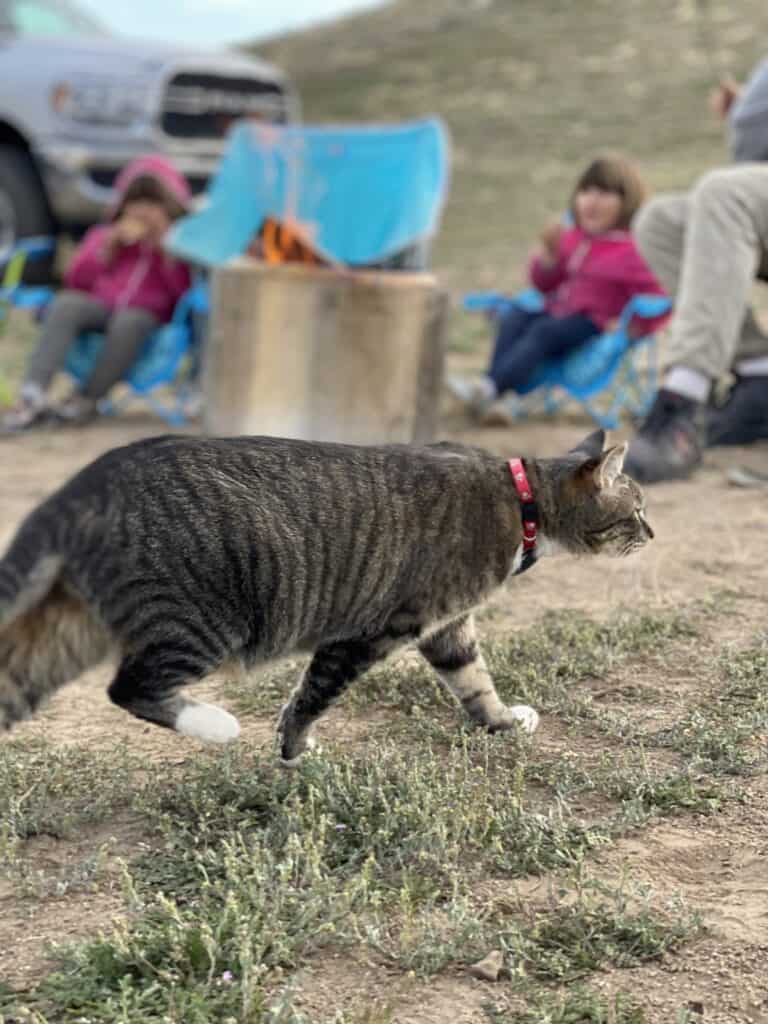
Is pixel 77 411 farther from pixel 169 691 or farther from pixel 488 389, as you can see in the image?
pixel 169 691

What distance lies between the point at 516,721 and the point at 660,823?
1.71 feet

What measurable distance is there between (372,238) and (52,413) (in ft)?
5.82

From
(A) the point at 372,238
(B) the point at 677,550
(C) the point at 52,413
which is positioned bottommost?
(C) the point at 52,413

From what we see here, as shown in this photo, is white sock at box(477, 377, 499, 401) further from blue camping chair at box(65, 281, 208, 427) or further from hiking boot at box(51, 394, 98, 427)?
hiking boot at box(51, 394, 98, 427)

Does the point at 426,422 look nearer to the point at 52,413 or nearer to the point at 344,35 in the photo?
the point at 52,413

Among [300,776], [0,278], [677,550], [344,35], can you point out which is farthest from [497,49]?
[300,776]

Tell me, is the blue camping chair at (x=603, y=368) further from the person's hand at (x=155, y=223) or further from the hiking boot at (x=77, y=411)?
the hiking boot at (x=77, y=411)

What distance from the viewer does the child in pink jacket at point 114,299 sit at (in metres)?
6.56

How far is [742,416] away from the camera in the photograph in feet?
18.3

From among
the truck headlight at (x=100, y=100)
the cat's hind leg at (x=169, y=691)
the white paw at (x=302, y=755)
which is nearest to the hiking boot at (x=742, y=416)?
the white paw at (x=302, y=755)

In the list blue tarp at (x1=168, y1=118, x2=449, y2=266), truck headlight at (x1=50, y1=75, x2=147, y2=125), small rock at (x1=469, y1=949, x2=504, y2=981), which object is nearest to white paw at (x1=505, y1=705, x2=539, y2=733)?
small rock at (x1=469, y1=949, x2=504, y2=981)

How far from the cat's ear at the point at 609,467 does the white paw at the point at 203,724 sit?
3.33ft

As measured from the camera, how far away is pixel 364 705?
3.26m

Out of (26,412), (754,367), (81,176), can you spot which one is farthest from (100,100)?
(754,367)
